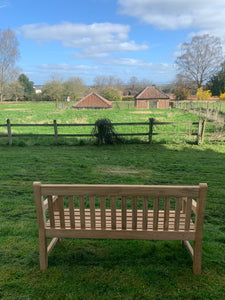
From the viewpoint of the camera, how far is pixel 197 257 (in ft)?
7.90

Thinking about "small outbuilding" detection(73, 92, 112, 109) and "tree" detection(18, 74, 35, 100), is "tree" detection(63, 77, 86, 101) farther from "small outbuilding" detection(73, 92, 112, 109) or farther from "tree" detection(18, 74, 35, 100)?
"tree" detection(18, 74, 35, 100)

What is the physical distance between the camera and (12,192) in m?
4.75

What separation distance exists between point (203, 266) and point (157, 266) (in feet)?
1.63

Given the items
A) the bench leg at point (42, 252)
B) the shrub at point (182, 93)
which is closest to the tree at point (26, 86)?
the shrub at point (182, 93)

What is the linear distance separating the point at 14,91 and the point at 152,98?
1071 inches

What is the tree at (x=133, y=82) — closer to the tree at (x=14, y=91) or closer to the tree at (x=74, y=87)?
the tree at (x=74, y=87)

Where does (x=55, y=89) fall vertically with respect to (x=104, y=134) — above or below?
above

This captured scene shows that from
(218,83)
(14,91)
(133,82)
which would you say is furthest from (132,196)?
(14,91)

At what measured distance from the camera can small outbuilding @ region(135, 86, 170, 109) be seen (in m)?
36.2

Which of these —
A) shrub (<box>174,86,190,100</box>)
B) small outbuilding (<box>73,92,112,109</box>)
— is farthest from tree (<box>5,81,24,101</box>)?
shrub (<box>174,86,190,100</box>)

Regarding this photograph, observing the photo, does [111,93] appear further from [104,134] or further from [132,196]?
[132,196]

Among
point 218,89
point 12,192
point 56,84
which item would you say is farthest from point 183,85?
point 12,192

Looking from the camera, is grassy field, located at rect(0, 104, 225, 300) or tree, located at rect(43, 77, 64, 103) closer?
grassy field, located at rect(0, 104, 225, 300)

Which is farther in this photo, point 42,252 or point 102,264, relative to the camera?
point 102,264
